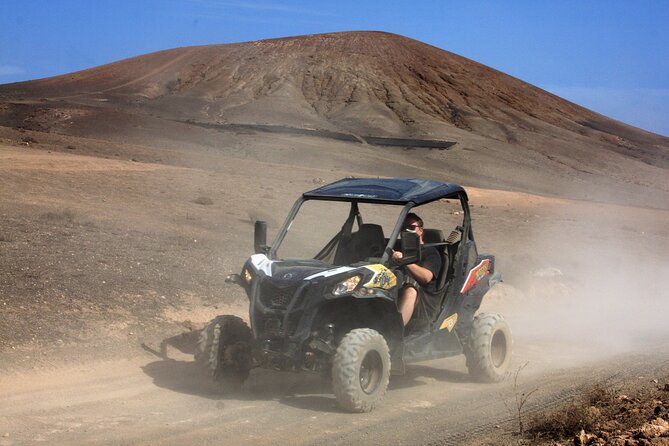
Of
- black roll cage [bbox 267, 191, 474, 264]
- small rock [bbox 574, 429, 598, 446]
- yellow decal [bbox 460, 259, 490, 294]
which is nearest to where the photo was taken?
small rock [bbox 574, 429, 598, 446]

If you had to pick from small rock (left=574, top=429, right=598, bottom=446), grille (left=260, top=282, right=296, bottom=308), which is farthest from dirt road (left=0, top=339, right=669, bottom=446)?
grille (left=260, top=282, right=296, bottom=308)

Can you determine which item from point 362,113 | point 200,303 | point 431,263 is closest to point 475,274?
point 431,263

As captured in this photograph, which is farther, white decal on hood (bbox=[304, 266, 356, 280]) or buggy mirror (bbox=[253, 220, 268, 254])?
buggy mirror (bbox=[253, 220, 268, 254])

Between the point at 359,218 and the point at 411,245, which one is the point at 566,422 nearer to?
the point at 411,245

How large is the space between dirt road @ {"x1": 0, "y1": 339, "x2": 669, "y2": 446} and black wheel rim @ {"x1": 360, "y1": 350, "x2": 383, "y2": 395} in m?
0.23

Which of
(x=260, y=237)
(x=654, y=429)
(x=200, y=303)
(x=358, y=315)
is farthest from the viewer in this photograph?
(x=200, y=303)

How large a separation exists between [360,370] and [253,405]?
3.35 ft

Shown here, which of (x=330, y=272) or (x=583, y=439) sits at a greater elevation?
(x=330, y=272)

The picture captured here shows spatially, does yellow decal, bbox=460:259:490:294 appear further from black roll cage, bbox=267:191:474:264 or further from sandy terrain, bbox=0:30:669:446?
sandy terrain, bbox=0:30:669:446

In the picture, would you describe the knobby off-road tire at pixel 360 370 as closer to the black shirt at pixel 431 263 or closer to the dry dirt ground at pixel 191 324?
the dry dirt ground at pixel 191 324

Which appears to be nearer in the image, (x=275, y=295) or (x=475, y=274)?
(x=275, y=295)

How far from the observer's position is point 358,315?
812 centimetres

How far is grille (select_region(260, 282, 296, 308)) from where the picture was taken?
7781 mm

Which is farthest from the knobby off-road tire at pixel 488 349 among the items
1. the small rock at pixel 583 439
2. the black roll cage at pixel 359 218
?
the small rock at pixel 583 439
